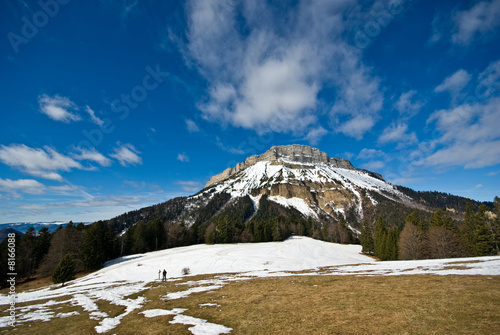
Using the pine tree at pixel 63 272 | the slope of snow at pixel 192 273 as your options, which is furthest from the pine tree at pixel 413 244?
the pine tree at pixel 63 272

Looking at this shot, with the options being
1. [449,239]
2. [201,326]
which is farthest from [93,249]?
[449,239]

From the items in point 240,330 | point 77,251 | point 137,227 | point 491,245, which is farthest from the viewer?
point 137,227

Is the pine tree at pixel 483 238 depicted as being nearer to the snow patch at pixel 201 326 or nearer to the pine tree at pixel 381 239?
the pine tree at pixel 381 239

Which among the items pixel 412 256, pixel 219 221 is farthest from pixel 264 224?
pixel 412 256

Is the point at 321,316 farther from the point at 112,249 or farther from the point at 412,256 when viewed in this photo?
the point at 112,249

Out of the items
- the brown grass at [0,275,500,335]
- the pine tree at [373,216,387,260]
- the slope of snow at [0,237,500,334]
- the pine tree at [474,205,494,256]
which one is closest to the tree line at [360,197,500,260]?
the pine tree at [474,205,494,256]

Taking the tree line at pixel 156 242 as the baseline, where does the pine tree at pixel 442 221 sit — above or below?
above

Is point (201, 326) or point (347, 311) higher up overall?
point (347, 311)

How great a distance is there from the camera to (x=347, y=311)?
11.8 metres

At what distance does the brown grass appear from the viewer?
9266mm

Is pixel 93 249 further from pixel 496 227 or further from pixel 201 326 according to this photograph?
pixel 496 227

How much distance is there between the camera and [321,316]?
11.5 meters

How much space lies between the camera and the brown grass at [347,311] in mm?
9266

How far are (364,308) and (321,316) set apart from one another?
106 inches
